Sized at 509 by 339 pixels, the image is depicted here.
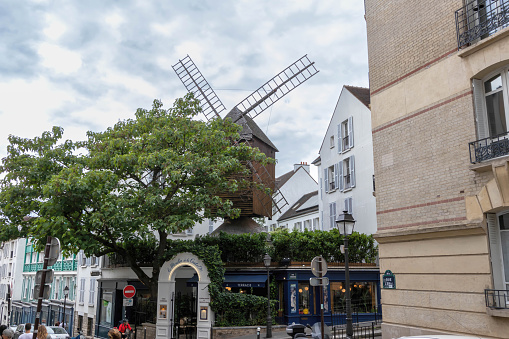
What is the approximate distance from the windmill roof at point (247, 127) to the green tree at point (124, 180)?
15.5 ft

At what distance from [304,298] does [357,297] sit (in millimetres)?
3316

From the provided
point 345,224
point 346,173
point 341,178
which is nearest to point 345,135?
point 346,173

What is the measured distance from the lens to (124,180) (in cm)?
2309

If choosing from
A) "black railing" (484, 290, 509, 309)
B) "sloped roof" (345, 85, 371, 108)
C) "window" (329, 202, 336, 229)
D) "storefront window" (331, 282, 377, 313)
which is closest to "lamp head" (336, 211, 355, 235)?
"black railing" (484, 290, 509, 309)

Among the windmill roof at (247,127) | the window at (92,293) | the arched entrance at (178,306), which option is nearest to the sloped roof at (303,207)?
the windmill roof at (247,127)

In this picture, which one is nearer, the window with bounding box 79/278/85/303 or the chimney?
the window with bounding box 79/278/85/303

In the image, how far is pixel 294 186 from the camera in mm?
53906

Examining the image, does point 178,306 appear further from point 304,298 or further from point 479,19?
point 479,19

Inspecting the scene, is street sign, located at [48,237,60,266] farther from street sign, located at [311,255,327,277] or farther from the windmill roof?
the windmill roof

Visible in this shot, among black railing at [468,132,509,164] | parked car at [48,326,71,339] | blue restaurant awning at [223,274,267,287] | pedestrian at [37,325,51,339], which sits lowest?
parked car at [48,326,71,339]

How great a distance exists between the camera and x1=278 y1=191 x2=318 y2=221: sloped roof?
44350 mm

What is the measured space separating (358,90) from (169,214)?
1742 centimetres

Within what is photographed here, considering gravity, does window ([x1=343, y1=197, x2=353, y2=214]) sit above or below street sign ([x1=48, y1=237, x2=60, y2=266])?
above

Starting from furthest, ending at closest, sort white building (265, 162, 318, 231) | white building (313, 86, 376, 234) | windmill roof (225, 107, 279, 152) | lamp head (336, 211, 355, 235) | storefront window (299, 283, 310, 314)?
white building (265, 162, 318, 231)
windmill roof (225, 107, 279, 152)
white building (313, 86, 376, 234)
storefront window (299, 283, 310, 314)
lamp head (336, 211, 355, 235)
